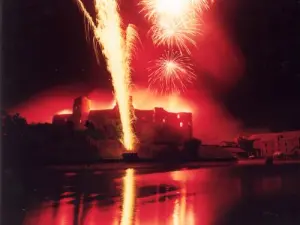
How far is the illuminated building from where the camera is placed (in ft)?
7.08

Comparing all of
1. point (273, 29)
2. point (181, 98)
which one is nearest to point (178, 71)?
point (181, 98)

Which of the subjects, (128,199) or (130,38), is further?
(130,38)

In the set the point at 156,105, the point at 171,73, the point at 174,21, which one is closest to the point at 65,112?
the point at 156,105

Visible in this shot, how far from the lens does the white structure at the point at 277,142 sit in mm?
2209

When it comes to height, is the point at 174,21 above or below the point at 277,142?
above

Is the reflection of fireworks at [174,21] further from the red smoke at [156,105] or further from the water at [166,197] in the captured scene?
the water at [166,197]

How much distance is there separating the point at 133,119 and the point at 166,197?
0.43 m

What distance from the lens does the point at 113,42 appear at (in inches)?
87.9

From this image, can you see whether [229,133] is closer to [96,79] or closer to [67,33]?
[96,79]

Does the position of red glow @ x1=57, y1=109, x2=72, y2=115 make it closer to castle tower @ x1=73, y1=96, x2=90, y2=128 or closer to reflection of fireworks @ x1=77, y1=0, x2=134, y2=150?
castle tower @ x1=73, y1=96, x2=90, y2=128

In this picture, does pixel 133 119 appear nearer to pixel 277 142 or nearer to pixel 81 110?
pixel 81 110

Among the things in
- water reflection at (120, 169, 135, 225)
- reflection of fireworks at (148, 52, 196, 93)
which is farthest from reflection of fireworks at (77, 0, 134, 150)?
water reflection at (120, 169, 135, 225)

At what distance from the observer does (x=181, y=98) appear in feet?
7.23

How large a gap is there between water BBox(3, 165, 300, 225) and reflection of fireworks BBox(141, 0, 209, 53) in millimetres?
702
